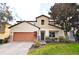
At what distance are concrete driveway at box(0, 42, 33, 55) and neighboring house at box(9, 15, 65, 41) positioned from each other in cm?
8

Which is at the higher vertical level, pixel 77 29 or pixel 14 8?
pixel 14 8

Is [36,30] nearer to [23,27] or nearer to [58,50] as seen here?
[23,27]

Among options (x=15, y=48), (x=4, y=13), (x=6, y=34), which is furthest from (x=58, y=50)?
(x=4, y=13)

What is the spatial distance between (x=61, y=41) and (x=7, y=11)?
798 millimetres

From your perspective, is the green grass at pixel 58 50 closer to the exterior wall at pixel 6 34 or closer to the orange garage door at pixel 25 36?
the orange garage door at pixel 25 36

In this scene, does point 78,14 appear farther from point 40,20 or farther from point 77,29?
point 40,20

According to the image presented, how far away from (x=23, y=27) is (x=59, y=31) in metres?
0.47

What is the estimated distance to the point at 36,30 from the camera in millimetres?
4449

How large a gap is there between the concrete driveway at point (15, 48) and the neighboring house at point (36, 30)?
8 cm

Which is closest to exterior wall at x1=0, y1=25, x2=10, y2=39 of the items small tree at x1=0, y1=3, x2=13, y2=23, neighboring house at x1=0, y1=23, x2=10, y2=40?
neighboring house at x1=0, y1=23, x2=10, y2=40

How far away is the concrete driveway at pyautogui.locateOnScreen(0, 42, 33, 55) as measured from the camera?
436 cm

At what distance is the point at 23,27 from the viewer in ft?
14.5

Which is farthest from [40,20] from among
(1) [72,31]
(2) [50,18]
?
(1) [72,31]

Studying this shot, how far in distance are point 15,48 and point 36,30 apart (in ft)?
1.18
